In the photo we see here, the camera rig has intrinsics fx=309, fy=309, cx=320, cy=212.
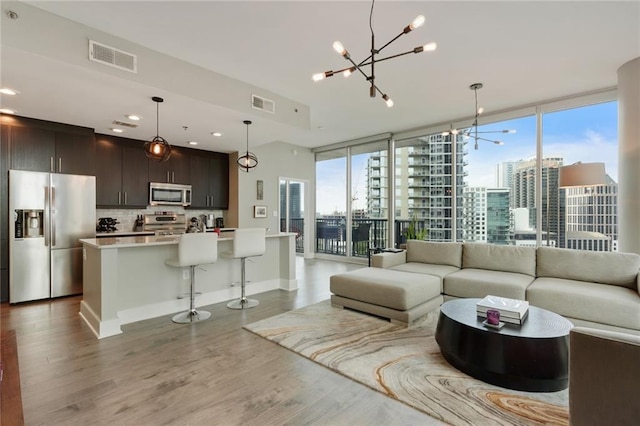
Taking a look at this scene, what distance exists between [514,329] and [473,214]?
4.02 metres

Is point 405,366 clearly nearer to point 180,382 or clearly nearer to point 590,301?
point 180,382

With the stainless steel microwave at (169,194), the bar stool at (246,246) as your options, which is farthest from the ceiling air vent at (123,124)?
the bar stool at (246,246)

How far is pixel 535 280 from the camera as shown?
351cm

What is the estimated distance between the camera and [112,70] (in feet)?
9.80

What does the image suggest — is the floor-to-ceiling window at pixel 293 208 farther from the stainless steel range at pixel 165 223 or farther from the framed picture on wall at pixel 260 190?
the stainless steel range at pixel 165 223

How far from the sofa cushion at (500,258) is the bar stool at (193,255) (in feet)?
10.9

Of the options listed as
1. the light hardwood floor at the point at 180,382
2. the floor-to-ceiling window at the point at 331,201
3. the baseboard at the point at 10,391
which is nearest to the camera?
the baseboard at the point at 10,391

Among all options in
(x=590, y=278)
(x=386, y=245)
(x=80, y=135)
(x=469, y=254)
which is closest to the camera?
(x=590, y=278)

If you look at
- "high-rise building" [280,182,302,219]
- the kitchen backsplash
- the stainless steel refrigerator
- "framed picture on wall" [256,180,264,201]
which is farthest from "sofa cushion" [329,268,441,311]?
"high-rise building" [280,182,302,219]

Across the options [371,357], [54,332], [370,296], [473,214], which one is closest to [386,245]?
[473,214]

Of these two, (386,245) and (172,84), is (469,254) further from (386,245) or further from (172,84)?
(172,84)

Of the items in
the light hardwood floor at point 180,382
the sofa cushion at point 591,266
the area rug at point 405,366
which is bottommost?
the light hardwood floor at point 180,382

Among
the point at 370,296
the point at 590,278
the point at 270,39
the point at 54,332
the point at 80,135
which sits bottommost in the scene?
the point at 54,332

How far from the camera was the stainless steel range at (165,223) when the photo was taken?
578 cm
